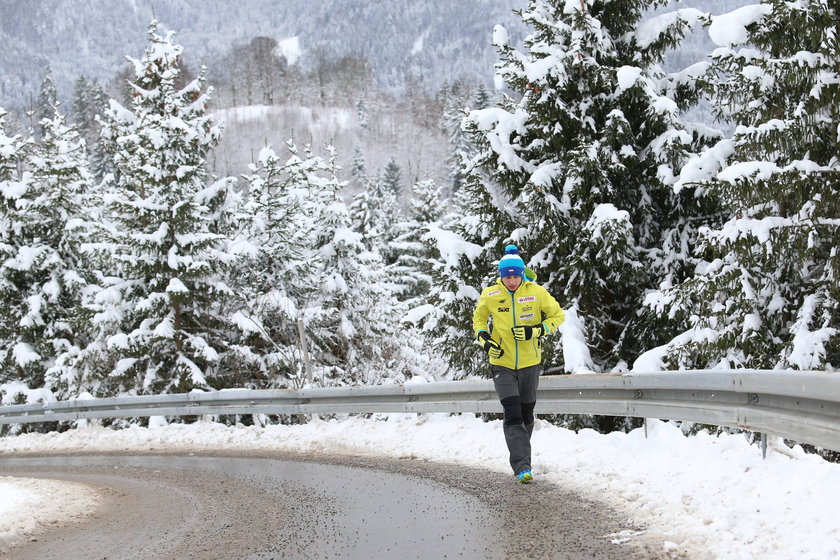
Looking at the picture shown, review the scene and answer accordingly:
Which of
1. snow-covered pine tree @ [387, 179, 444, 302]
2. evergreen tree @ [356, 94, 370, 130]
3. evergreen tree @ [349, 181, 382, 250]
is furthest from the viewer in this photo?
evergreen tree @ [356, 94, 370, 130]

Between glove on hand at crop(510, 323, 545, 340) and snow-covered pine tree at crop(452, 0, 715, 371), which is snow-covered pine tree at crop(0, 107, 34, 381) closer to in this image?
snow-covered pine tree at crop(452, 0, 715, 371)

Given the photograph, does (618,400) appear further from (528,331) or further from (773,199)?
(773,199)

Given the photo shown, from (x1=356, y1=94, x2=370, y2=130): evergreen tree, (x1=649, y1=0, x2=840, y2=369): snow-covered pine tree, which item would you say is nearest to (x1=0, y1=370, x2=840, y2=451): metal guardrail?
(x1=649, y1=0, x2=840, y2=369): snow-covered pine tree

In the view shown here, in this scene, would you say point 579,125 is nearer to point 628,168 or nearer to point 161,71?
point 628,168

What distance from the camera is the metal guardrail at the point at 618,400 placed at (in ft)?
16.7

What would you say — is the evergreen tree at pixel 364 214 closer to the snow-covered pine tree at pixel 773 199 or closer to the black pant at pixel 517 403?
the snow-covered pine tree at pixel 773 199

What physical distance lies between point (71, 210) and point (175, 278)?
6079 mm

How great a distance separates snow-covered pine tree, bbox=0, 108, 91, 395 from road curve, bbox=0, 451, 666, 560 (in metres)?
14.3

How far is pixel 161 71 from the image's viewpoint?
20.7 meters

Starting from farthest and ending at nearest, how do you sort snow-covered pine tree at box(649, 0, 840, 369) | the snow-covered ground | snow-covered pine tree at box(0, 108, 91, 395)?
snow-covered pine tree at box(0, 108, 91, 395)
snow-covered pine tree at box(649, 0, 840, 369)
the snow-covered ground

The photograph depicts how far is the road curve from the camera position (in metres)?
5.11

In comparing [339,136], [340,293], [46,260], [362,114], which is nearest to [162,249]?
[46,260]

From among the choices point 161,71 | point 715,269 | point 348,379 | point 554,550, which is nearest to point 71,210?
point 161,71

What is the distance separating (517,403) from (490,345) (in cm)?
63
